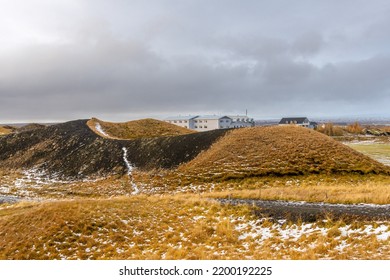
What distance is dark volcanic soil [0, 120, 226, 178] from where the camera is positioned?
44250 millimetres

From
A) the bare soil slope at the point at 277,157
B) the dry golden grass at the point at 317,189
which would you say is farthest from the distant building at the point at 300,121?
the dry golden grass at the point at 317,189

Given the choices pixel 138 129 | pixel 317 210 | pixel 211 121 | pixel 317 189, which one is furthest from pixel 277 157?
pixel 211 121

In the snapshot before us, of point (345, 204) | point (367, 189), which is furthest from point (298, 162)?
point (345, 204)

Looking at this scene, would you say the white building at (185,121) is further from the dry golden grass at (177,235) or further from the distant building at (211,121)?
the dry golden grass at (177,235)

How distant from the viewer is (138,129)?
77.1 m

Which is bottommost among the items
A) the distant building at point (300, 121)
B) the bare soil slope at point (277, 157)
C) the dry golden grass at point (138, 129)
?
the bare soil slope at point (277, 157)

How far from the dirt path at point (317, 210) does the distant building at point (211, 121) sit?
116259mm

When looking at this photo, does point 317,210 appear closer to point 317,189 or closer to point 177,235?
point 317,189

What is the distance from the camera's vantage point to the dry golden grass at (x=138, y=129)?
7219 cm

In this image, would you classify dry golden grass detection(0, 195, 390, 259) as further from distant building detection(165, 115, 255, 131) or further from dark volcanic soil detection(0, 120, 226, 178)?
distant building detection(165, 115, 255, 131)

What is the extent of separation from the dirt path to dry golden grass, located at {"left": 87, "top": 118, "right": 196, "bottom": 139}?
55040mm

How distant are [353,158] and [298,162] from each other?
292 inches

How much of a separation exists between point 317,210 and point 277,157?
19.6m

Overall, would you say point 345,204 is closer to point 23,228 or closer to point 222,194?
point 222,194
